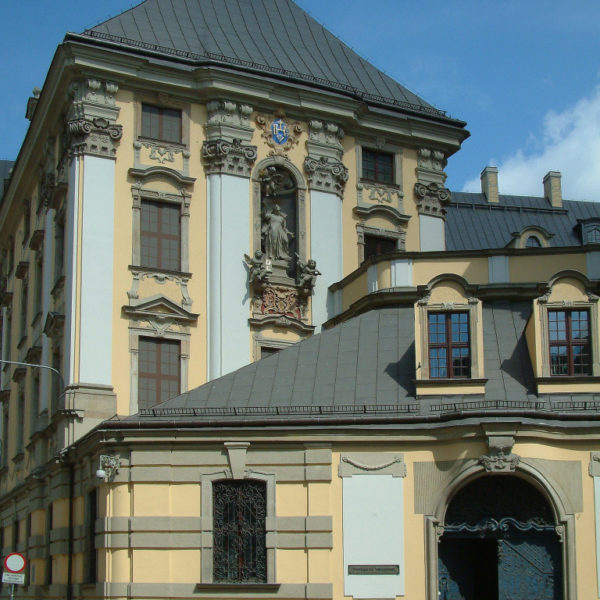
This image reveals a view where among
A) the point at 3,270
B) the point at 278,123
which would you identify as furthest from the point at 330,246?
the point at 3,270

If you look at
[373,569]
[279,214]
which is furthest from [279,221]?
[373,569]

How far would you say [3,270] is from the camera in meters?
53.3

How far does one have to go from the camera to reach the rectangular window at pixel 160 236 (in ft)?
127

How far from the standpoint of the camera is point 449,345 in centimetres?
3123

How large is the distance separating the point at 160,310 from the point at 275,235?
15.4 ft

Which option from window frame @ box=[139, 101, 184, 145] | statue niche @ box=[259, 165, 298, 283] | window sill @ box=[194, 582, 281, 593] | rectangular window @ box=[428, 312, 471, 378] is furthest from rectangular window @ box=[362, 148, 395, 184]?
window sill @ box=[194, 582, 281, 593]

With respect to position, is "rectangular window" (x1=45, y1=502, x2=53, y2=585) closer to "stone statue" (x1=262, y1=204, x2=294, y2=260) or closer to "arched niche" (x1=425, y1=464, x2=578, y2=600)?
"stone statue" (x1=262, y1=204, x2=294, y2=260)

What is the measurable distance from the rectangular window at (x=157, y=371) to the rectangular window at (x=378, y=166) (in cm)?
973

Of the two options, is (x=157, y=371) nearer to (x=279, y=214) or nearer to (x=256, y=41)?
(x=279, y=214)

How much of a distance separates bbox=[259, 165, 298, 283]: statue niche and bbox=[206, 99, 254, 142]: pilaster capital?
1444 mm

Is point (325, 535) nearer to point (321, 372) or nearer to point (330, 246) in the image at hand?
point (321, 372)

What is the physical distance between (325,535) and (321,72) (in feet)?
65.1

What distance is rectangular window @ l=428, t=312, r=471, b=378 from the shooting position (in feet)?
102

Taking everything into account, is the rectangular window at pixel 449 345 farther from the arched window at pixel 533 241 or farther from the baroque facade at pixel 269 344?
the arched window at pixel 533 241
